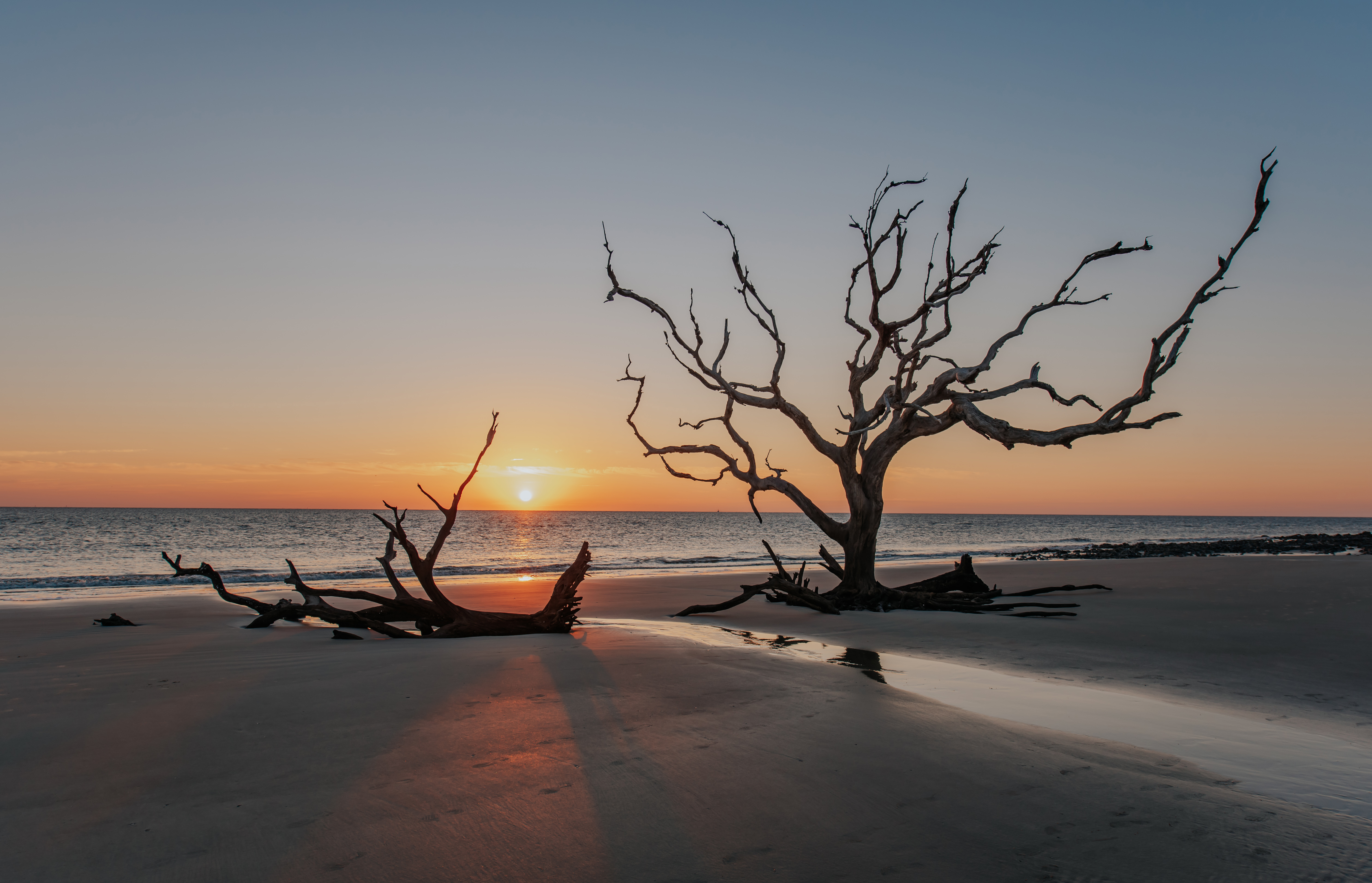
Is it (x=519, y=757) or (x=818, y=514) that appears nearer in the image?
(x=519, y=757)

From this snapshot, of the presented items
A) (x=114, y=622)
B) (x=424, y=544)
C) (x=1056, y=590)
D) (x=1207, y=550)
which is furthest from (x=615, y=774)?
(x=424, y=544)

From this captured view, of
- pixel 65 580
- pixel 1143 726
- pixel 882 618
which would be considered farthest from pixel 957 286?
pixel 65 580

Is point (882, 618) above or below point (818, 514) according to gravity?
below

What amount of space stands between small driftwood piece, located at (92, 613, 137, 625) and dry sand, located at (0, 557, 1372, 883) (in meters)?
3.12

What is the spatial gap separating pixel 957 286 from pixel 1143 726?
9.10 metres

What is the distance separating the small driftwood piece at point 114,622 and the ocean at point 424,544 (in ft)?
26.3

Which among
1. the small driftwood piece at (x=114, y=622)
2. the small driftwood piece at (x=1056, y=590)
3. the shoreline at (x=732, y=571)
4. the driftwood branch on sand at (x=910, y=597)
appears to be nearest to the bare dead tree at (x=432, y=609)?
the small driftwood piece at (x=114, y=622)

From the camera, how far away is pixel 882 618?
1097 cm

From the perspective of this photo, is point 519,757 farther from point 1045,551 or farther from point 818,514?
point 1045,551

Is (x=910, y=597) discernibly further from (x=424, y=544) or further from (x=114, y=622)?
(x=424, y=544)

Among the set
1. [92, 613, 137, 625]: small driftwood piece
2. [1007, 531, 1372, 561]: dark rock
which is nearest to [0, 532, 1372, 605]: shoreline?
[1007, 531, 1372, 561]: dark rock

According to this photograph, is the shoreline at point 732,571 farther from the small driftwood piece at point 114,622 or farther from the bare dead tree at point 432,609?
the bare dead tree at point 432,609

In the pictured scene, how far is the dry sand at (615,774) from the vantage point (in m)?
2.77

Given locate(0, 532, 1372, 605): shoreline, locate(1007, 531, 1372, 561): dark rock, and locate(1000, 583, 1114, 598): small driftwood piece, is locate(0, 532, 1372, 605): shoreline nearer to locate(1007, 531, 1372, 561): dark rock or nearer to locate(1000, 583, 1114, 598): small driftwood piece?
locate(1007, 531, 1372, 561): dark rock
